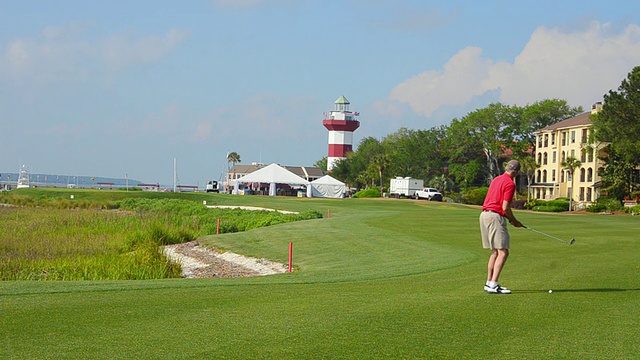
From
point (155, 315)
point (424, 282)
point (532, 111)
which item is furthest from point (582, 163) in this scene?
point (155, 315)

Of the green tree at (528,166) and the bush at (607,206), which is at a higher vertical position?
the green tree at (528,166)

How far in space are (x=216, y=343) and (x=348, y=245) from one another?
1836 centimetres

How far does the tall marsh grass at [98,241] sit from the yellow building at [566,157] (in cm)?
4130

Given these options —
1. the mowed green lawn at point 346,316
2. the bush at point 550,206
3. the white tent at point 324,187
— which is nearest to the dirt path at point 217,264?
the mowed green lawn at point 346,316

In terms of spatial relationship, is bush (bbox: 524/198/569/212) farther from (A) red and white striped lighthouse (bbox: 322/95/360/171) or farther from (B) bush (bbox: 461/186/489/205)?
(A) red and white striped lighthouse (bbox: 322/95/360/171)

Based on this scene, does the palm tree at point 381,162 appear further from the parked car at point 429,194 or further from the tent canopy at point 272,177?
the tent canopy at point 272,177

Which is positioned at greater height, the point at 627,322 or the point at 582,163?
the point at 582,163

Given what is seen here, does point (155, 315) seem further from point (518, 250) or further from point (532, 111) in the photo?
point (532, 111)

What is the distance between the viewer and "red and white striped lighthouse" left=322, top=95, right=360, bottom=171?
122062 mm

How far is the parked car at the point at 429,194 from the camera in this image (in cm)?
8478

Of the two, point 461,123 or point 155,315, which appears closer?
point 155,315

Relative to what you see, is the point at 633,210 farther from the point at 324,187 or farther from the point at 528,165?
the point at 324,187

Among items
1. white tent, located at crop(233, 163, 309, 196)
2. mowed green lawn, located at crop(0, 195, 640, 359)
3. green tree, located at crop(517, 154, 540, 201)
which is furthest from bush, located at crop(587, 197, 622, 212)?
mowed green lawn, located at crop(0, 195, 640, 359)

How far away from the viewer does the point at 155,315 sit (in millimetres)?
9281
